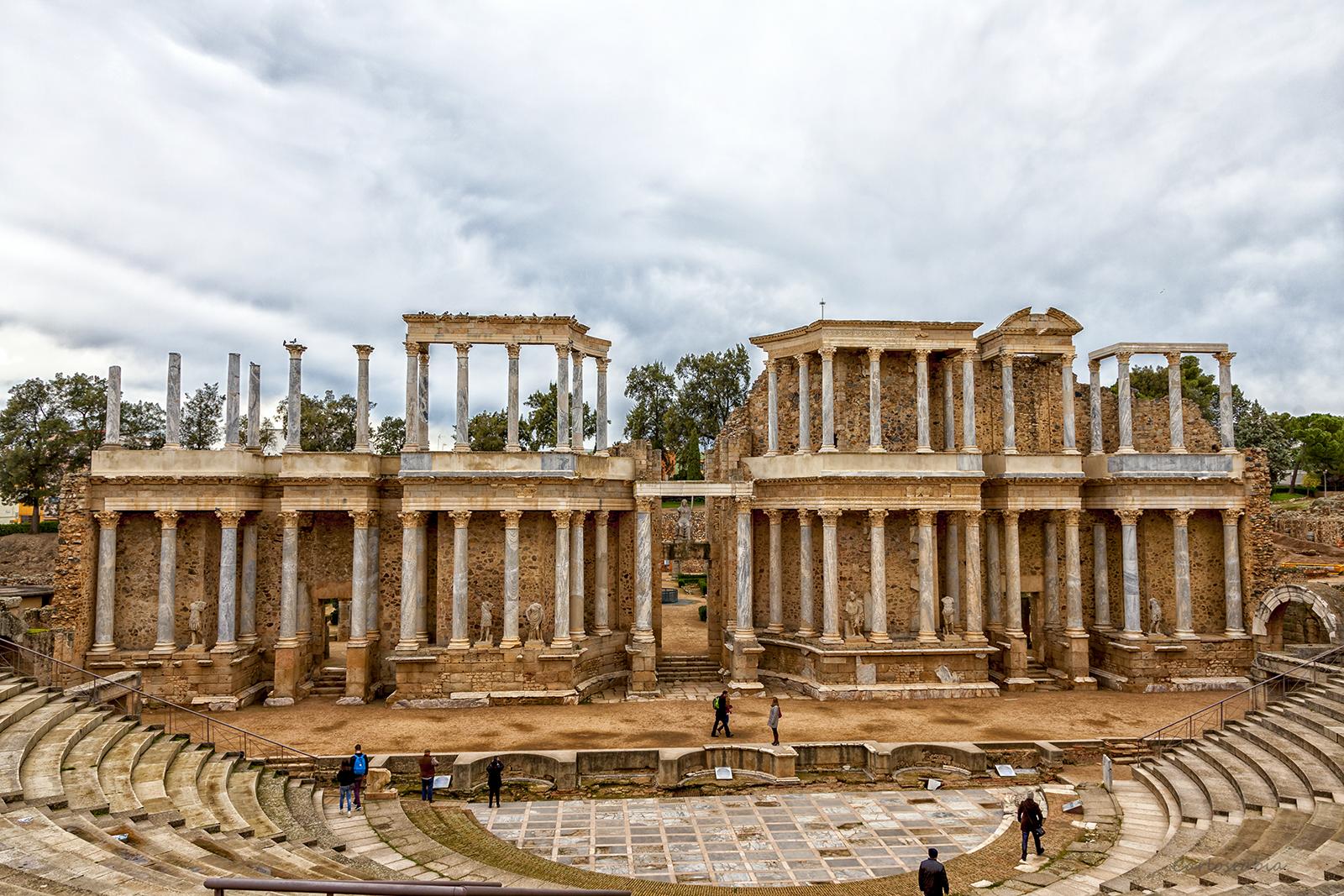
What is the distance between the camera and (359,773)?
15.6 meters

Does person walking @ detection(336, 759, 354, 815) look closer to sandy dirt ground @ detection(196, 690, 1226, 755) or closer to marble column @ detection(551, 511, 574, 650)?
sandy dirt ground @ detection(196, 690, 1226, 755)

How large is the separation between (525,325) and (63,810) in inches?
681

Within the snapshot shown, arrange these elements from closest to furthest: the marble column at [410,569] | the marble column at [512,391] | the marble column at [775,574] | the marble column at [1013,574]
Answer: the marble column at [410,569], the marble column at [512,391], the marble column at [1013,574], the marble column at [775,574]

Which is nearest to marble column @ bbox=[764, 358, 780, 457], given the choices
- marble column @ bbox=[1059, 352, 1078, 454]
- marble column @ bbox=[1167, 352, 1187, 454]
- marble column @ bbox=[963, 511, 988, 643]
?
marble column @ bbox=[963, 511, 988, 643]

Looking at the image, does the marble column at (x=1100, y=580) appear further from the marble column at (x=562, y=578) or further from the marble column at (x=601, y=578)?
the marble column at (x=562, y=578)

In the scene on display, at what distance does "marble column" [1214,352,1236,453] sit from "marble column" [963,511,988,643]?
947cm

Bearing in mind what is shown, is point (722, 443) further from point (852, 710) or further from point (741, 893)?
point (741, 893)

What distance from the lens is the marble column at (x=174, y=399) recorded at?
2431 centimetres

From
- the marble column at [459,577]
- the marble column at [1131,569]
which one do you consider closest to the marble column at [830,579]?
the marble column at [1131,569]

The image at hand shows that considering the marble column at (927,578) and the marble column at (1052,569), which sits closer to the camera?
the marble column at (927,578)

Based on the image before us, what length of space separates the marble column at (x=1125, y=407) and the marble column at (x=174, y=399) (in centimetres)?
3103

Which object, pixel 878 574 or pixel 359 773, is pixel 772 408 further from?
pixel 359 773

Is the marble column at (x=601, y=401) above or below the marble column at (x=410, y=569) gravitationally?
above

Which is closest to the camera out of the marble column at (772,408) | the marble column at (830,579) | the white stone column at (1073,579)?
the marble column at (830,579)
